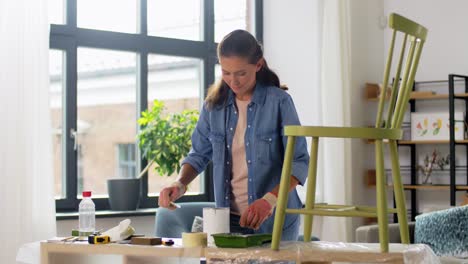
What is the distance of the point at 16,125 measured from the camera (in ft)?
13.9

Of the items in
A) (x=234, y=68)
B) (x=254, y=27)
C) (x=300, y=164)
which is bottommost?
(x=300, y=164)

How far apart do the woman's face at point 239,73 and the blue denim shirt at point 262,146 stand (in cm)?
4

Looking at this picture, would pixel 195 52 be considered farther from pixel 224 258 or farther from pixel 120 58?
pixel 224 258

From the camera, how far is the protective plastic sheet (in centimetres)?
204

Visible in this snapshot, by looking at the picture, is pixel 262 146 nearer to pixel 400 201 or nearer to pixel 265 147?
pixel 265 147

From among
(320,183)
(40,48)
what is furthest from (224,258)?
(320,183)

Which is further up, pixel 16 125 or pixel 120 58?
pixel 120 58

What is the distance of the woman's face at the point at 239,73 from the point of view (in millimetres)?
2492

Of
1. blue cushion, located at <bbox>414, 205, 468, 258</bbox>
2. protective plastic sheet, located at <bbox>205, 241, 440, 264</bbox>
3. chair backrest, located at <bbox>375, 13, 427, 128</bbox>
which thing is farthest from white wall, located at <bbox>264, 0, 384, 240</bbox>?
protective plastic sheet, located at <bbox>205, 241, 440, 264</bbox>

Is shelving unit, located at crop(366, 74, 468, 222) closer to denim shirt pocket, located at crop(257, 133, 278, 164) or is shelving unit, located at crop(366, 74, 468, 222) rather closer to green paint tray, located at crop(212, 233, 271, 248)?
denim shirt pocket, located at crop(257, 133, 278, 164)

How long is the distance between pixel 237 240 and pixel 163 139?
321 cm

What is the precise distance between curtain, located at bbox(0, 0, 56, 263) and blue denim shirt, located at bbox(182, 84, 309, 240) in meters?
1.91

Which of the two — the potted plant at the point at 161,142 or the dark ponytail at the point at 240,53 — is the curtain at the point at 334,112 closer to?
the potted plant at the point at 161,142

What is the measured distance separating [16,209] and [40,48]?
2.95 ft
